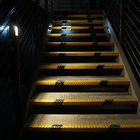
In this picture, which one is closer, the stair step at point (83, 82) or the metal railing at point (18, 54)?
the metal railing at point (18, 54)

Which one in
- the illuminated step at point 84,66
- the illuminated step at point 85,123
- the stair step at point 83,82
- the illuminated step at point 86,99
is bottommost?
the illuminated step at point 85,123

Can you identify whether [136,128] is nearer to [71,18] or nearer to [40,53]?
[40,53]

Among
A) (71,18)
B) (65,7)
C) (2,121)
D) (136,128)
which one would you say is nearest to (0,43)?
(2,121)

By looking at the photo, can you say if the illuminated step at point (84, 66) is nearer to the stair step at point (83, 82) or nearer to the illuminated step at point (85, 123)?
the stair step at point (83, 82)

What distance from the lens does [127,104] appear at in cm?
282

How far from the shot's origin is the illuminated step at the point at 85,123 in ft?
8.00

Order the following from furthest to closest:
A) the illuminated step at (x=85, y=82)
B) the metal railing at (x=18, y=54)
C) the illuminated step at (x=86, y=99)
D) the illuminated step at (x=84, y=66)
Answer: the illuminated step at (x=84, y=66) → the illuminated step at (x=85, y=82) → the illuminated step at (x=86, y=99) → the metal railing at (x=18, y=54)

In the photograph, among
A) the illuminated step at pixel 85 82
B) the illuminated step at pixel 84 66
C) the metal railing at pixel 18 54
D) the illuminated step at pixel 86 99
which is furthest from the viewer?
the illuminated step at pixel 84 66

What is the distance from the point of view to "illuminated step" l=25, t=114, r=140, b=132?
2.44 m

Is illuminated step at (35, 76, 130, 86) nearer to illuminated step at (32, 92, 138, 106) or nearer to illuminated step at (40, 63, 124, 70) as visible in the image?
illuminated step at (32, 92, 138, 106)

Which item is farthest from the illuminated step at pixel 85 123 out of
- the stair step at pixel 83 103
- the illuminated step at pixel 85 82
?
the illuminated step at pixel 85 82

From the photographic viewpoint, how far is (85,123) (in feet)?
8.32

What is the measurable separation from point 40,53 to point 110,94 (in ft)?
4.34

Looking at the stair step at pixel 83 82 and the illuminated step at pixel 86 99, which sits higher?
the stair step at pixel 83 82
